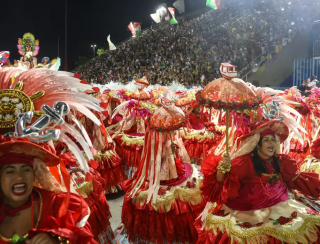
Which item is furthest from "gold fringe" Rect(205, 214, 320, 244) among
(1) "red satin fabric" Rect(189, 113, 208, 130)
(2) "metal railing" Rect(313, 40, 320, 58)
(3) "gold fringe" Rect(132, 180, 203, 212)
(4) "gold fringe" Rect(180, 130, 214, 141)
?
(2) "metal railing" Rect(313, 40, 320, 58)

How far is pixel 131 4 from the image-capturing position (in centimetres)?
2289

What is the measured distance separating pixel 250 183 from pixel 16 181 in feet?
6.13

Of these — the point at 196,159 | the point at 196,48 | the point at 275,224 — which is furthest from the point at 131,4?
the point at 275,224

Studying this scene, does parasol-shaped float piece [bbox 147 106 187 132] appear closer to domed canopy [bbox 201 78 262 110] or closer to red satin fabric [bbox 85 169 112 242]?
red satin fabric [bbox 85 169 112 242]

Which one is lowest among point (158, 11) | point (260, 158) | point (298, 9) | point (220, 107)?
point (260, 158)

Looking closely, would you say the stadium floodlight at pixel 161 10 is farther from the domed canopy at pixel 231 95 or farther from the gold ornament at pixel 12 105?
the gold ornament at pixel 12 105

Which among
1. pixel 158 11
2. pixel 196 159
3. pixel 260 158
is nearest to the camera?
pixel 260 158

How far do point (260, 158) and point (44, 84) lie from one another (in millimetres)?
1879

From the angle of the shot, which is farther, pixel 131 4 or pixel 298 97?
pixel 131 4

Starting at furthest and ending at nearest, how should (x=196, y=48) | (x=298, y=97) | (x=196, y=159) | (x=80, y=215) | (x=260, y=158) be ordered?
1. (x=196, y=48)
2. (x=196, y=159)
3. (x=298, y=97)
4. (x=260, y=158)
5. (x=80, y=215)

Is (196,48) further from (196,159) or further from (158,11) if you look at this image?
(196,159)

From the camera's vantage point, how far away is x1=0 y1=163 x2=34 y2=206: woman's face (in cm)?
159

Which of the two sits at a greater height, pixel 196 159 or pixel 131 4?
pixel 131 4

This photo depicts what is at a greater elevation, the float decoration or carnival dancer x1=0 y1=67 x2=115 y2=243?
the float decoration
